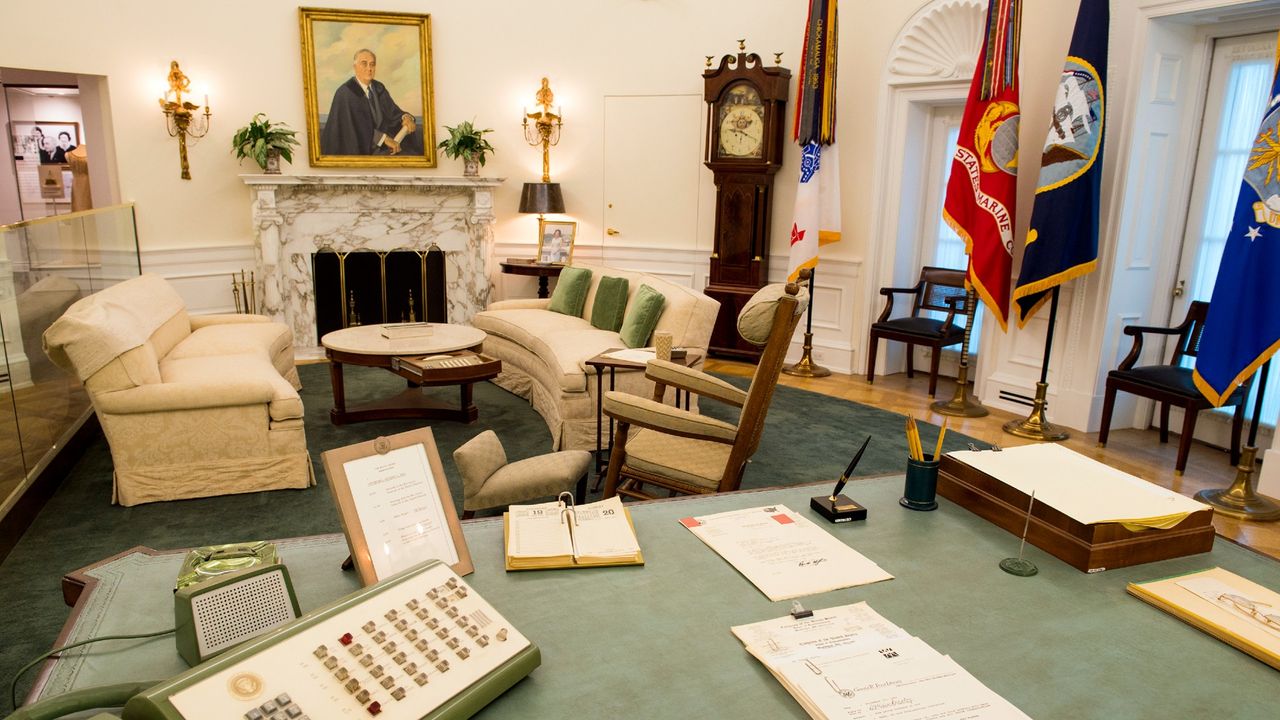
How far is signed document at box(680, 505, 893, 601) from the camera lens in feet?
4.82

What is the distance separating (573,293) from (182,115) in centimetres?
342

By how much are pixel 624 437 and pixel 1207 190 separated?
3937mm

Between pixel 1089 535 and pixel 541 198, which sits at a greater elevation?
pixel 541 198

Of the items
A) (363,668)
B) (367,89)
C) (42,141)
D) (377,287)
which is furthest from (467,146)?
(363,668)

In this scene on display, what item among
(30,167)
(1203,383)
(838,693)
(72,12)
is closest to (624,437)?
(838,693)

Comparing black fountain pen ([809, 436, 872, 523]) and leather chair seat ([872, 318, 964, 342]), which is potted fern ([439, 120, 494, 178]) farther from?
black fountain pen ([809, 436, 872, 523])

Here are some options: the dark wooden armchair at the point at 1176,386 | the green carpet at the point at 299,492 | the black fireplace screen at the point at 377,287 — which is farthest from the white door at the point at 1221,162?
the black fireplace screen at the point at 377,287

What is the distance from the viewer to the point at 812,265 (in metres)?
6.13

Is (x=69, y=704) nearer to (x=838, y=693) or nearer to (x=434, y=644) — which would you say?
(x=434, y=644)

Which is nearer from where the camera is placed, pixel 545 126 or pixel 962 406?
pixel 962 406

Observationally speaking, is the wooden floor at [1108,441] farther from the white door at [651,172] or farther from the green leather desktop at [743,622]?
the green leather desktop at [743,622]

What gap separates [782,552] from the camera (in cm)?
158

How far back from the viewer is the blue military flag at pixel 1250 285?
3658mm

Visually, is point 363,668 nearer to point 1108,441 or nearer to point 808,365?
point 1108,441
